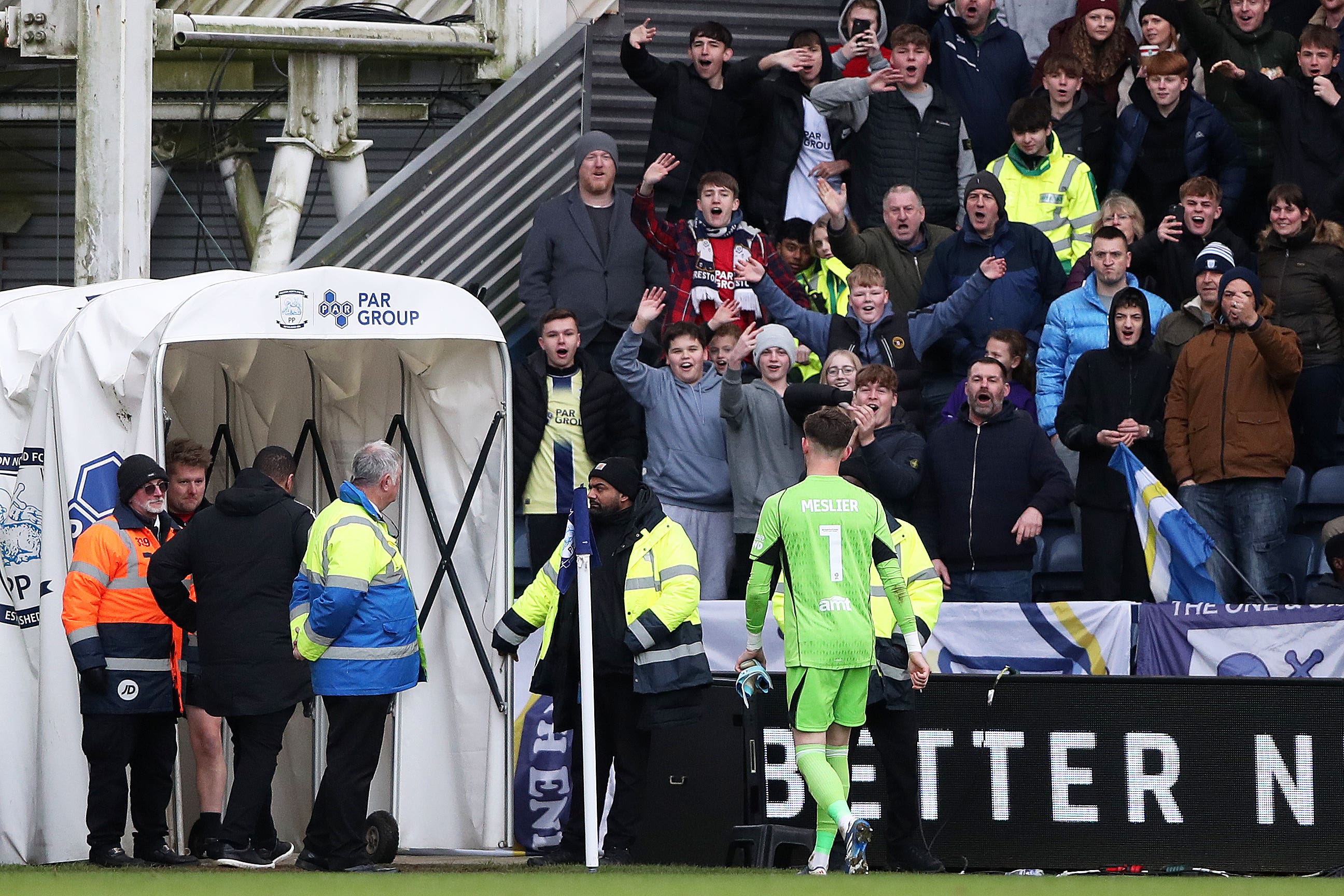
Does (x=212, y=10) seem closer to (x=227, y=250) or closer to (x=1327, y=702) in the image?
(x=227, y=250)

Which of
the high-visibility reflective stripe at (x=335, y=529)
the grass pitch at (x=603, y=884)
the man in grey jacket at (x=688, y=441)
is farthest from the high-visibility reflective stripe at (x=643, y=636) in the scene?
the man in grey jacket at (x=688, y=441)

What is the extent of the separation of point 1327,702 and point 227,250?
9295 millimetres

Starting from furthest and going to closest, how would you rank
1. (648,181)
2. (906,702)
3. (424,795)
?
(648,181), (424,795), (906,702)

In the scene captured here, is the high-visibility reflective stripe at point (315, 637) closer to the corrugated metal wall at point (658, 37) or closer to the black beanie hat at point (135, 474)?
the black beanie hat at point (135, 474)

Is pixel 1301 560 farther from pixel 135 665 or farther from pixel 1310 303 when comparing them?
pixel 135 665

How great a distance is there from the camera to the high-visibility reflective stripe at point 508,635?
9.55m

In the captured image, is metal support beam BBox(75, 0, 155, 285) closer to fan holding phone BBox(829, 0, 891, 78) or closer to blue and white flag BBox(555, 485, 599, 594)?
fan holding phone BBox(829, 0, 891, 78)

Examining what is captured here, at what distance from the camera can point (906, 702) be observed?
9.01 m

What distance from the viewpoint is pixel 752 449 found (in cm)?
1134

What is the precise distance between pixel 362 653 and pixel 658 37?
7959 mm

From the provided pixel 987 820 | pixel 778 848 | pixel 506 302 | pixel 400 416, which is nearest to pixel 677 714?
pixel 778 848

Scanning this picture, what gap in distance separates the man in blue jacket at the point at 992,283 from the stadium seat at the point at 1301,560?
7.10 ft

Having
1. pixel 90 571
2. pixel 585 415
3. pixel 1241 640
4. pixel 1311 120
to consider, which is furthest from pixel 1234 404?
pixel 90 571

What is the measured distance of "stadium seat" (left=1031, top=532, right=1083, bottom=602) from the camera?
11.9m
